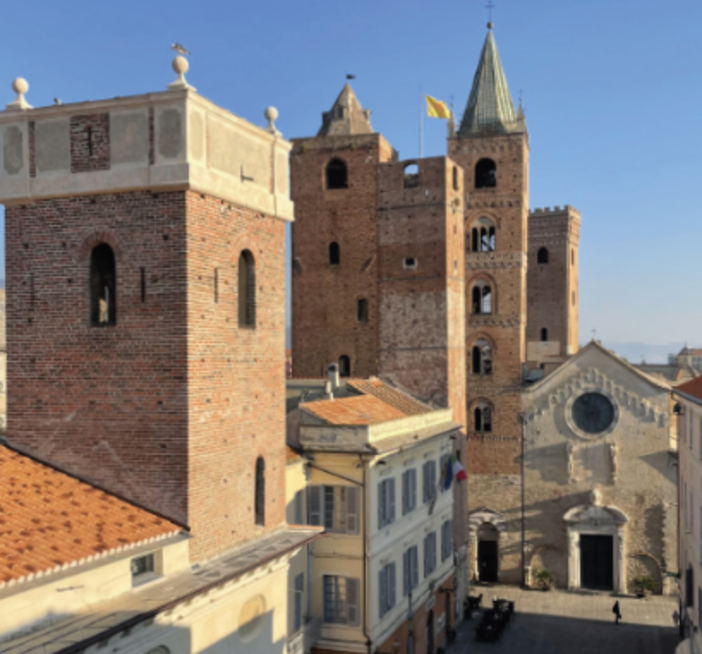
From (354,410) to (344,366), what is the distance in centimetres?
987

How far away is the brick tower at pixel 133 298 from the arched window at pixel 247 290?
22.5 inches

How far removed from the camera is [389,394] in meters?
34.4

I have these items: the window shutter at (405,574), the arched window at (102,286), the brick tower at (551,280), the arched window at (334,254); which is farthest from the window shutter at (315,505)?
the brick tower at (551,280)

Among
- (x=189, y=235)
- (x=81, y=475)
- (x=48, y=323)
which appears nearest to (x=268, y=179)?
(x=189, y=235)

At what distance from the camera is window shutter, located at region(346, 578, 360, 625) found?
25.0 m

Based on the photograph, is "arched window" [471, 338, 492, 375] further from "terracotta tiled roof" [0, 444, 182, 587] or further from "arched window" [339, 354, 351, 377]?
"terracotta tiled roof" [0, 444, 182, 587]

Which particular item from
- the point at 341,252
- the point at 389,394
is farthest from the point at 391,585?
the point at 341,252

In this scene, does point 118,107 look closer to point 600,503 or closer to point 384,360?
point 384,360

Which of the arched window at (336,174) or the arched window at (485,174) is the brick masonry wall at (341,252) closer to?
the arched window at (336,174)

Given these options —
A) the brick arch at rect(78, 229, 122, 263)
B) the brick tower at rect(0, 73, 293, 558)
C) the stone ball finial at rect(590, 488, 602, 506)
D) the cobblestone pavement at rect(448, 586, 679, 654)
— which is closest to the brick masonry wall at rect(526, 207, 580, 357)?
the stone ball finial at rect(590, 488, 602, 506)

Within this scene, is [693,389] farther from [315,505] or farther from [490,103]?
[490,103]

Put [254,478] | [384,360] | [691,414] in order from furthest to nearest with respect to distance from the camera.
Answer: [384,360]
[691,414]
[254,478]

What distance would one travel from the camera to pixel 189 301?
44.0ft

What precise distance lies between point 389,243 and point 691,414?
14601 millimetres
